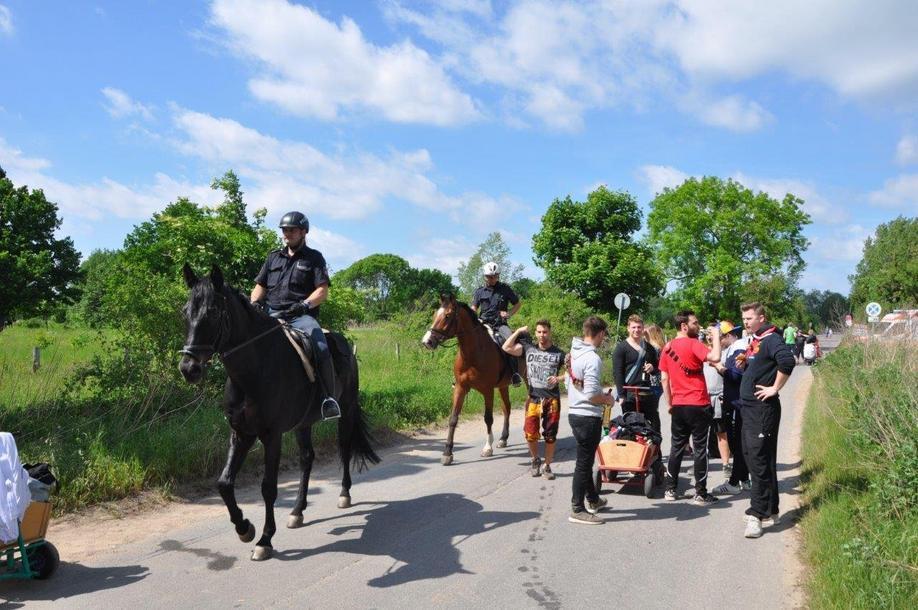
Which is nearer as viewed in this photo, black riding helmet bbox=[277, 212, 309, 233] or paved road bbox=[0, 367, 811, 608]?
paved road bbox=[0, 367, 811, 608]

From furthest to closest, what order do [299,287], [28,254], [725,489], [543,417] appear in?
[28,254] < [543,417] < [725,489] < [299,287]

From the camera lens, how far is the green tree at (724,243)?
47.8 meters

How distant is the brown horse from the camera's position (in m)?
9.56

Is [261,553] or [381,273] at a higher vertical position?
[381,273]

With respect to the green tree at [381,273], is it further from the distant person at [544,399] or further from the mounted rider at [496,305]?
the distant person at [544,399]

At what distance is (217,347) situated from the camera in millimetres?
5320

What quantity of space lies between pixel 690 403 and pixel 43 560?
644 centimetres

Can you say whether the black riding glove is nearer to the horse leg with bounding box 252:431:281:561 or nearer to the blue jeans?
the blue jeans

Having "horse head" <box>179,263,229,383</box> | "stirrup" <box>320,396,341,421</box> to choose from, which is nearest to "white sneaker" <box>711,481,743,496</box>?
"stirrup" <box>320,396,341,421</box>

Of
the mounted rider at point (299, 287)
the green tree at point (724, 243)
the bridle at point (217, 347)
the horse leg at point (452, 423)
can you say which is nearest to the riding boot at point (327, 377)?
the mounted rider at point (299, 287)

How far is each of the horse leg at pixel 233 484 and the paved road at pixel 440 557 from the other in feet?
0.78

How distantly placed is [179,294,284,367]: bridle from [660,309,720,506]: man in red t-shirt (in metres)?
4.65

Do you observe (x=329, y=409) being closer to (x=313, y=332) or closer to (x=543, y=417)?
(x=313, y=332)

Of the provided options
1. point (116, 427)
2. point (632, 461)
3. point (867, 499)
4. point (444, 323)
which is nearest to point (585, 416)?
point (632, 461)
